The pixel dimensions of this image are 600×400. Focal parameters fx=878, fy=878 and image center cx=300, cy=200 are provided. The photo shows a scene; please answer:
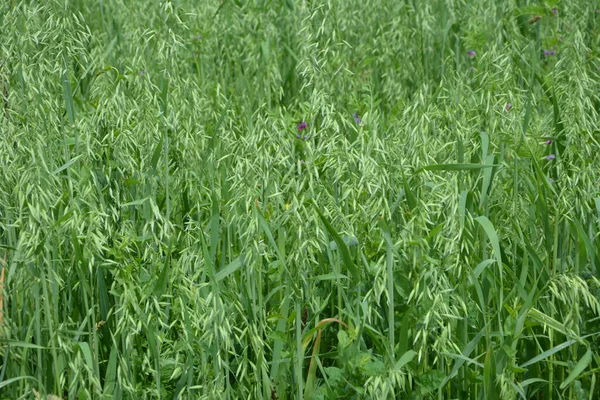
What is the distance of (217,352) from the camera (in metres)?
2.00

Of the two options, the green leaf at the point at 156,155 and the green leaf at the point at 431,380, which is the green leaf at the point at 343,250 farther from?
the green leaf at the point at 156,155

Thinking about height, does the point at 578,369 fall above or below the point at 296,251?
below

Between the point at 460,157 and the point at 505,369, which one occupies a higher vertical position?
the point at 460,157

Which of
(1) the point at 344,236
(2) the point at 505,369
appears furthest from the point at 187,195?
(2) the point at 505,369

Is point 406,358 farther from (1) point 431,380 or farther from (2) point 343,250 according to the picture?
(2) point 343,250

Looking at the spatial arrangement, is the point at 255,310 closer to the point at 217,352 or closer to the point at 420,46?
the point at 217,352

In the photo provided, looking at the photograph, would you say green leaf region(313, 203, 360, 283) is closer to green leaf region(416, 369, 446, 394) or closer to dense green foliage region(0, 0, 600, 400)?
dense green foliage region(0, 0, 600, 400)

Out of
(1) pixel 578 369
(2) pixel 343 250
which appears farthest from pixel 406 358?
(1) pixel 578 369

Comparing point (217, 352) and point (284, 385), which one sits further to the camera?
point (284, 385)

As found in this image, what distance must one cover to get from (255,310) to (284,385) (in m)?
0.22

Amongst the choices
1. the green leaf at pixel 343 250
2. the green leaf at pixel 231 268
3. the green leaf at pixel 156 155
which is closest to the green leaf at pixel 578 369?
the green leaf at pixel 343 250

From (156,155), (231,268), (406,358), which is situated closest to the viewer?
(406,358)

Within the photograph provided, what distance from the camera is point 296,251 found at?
2062 millimetres

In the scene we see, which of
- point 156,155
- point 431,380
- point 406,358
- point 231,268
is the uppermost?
point 156,155
